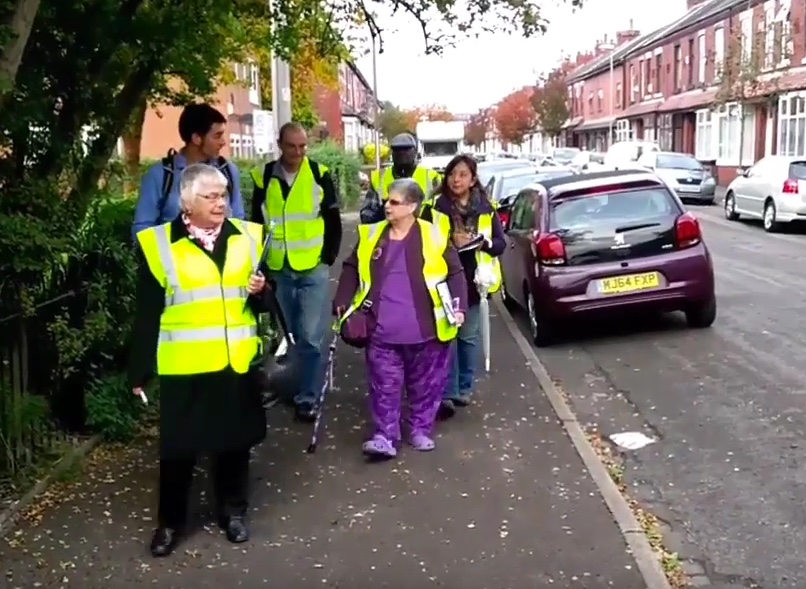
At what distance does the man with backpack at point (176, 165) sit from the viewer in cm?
586

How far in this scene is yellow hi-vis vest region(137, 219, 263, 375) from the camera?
4.77 m

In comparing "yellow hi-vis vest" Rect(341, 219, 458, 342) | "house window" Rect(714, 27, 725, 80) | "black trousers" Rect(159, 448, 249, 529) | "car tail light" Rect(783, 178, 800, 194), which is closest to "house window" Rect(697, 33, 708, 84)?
"house window" Rect(714, 27, 725, 80)

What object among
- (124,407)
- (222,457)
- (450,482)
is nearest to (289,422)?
(124,407)

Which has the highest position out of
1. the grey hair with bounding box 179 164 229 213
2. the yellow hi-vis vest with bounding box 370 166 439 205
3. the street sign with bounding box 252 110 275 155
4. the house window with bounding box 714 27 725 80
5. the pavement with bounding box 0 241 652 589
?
the house window with bounding box 714 27 725 80

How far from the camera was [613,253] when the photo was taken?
32.3 feet

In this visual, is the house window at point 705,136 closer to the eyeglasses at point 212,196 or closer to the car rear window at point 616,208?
the car rear window at point 616,208

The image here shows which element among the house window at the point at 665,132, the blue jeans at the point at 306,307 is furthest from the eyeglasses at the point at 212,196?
the house window at the point at 665,132

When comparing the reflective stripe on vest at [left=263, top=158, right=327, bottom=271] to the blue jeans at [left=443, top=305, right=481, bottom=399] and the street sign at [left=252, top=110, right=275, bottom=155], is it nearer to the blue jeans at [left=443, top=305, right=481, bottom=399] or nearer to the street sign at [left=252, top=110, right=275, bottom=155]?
the blue jeans at [left=443, top=305, right=481, bottom=399]

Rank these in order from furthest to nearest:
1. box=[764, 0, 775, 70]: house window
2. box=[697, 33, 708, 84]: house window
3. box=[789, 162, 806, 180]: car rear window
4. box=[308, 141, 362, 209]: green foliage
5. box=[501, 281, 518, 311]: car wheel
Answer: box=[697, 33, 708, 84]: house window, box=[764, 0, 775, 70]: house window, box=[308, 141, 362, 209]: green foliage, box=[789, 162, 806, 180]: car rear window, box=[501, 281, 518, 311]: car wheel

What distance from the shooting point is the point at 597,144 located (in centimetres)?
7756

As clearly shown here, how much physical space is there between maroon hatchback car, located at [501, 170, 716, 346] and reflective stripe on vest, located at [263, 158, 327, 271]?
11.6 ft

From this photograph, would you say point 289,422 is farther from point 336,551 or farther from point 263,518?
point 336,551

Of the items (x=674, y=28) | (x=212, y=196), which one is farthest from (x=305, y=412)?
(x=674, y=28)

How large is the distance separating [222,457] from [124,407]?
1832 mm
